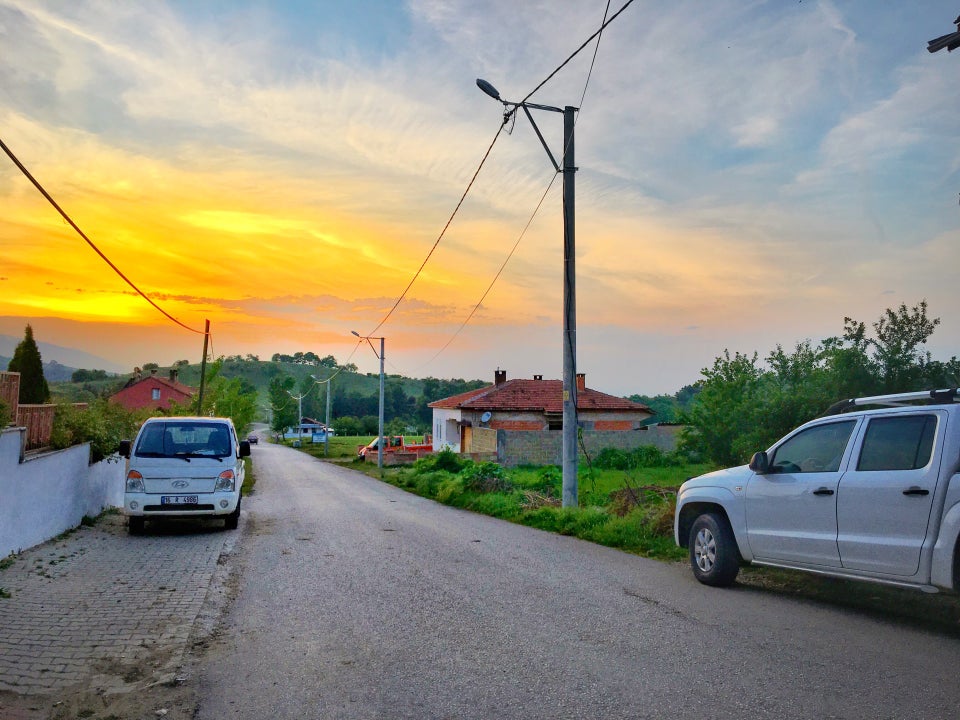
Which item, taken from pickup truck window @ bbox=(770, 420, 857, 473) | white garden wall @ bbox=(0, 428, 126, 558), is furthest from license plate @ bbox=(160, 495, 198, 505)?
pickup truck window @ bbox=(770, 420, 857, 473)

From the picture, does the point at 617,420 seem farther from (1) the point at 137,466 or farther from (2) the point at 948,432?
(2) the point at 948,432

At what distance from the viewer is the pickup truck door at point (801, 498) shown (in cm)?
710

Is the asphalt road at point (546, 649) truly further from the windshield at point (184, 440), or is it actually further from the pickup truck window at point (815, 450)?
the windshield at point (184, 440)

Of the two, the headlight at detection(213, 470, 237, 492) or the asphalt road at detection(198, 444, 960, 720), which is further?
the headlight at detection(213, 470, 237, 492)

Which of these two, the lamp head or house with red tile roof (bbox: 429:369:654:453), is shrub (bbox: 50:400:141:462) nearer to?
the lamp head

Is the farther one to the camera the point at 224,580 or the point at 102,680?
the point at 224,580

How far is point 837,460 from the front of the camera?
23.7ft

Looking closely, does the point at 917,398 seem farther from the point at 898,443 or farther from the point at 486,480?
the point at 486,480

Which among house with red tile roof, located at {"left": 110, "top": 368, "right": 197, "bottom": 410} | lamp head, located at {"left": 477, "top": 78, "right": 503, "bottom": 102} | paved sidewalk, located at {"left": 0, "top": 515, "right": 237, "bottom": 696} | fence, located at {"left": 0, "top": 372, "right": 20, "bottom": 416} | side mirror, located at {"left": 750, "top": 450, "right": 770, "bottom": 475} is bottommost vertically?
paved sidewalk, located at {"left": 0, "top": 515, "right": 237, "bottom": 696}

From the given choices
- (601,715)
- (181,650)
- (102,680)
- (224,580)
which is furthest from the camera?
(224,580)

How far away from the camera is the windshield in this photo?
13249mm

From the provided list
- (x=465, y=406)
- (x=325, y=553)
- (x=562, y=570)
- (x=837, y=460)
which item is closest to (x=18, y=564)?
(x=325, y=553)

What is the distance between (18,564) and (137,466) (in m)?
3.44

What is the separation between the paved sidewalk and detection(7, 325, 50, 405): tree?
10.1 meters
